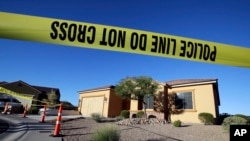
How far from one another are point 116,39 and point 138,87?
1854 centimetres

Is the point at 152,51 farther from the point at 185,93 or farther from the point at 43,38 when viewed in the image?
the point at 185,93

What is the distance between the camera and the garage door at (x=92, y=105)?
27.6 m

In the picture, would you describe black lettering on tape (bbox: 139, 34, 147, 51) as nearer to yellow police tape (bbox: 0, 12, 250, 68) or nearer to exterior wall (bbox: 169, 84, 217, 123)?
yellow police tape (bbox: 0, 12, 250, 68)

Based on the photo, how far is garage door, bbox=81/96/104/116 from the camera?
2758 centimetres

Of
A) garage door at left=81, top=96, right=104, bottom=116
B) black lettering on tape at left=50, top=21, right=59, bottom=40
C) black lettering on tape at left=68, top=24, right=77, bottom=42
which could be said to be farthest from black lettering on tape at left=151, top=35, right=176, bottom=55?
garage door at left=81, top=96, right=104, bottom=116

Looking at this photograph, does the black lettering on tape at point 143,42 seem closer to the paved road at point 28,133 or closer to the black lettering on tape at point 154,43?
the black lettering on tape at point 154,43

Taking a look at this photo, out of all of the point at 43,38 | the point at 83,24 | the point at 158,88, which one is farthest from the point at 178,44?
the point at 158,88

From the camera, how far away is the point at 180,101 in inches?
809

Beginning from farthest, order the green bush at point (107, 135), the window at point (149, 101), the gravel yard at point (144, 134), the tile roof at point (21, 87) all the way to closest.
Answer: the tile roof at point (21, 87)
the window at point (149, 101)
the gravel yard at point (144, 134)
the green bush at point (107, 135)

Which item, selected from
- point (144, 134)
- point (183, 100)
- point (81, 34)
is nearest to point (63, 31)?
point (81, 34)

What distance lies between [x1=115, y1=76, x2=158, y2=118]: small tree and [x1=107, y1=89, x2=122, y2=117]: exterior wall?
5.08m

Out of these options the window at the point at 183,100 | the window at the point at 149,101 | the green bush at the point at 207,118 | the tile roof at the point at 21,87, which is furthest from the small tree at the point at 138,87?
the tile roof at the point at 21,87

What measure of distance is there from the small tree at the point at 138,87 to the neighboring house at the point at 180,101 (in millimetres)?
1421

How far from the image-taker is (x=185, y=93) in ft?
66.5
